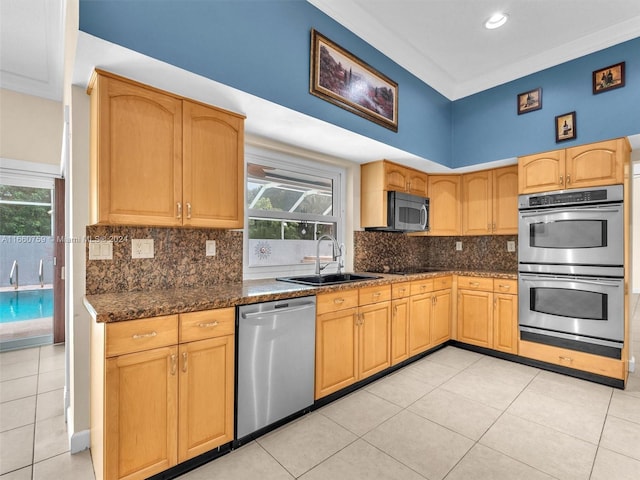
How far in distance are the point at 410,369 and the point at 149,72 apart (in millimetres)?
3194

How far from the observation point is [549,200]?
3.10 m

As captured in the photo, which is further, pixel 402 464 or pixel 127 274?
pixel 127 274

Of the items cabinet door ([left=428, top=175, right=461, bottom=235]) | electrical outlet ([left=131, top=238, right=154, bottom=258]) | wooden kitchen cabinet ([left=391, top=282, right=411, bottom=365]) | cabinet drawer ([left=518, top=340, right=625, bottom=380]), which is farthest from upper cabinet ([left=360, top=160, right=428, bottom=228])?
electrical outlet ([left=131, top=238, right=154, bottom=258])

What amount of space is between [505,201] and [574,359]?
174cm

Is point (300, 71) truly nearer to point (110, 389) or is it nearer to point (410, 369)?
point (110, 389)

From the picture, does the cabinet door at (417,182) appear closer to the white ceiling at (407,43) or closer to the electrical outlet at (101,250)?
the white ceiling at (407,43)

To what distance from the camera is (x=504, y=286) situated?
11.2 ft

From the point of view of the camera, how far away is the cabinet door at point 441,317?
356 cm

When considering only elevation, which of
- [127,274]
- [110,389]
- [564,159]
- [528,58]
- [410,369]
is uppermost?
[528,58]

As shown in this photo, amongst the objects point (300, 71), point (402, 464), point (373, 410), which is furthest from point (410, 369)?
point (300, 71)

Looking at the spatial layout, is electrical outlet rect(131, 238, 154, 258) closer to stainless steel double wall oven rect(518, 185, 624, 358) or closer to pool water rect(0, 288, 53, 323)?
pool water rect(0, 288, 53, 323)

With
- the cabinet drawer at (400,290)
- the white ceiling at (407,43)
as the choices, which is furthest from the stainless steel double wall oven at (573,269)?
the white ceiling at (407,43)

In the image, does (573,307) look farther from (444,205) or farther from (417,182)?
(417,182)

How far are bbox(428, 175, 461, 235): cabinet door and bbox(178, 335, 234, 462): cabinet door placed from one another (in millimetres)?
3116
